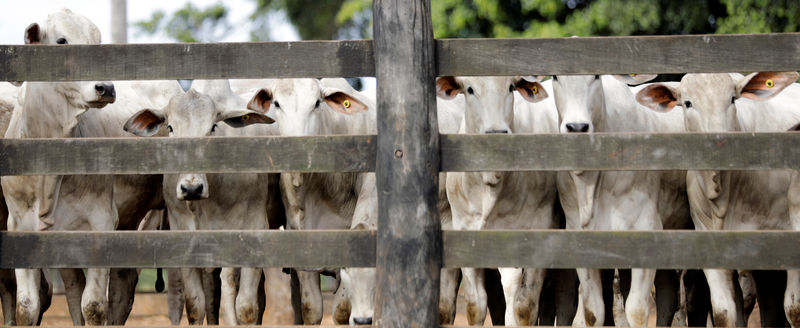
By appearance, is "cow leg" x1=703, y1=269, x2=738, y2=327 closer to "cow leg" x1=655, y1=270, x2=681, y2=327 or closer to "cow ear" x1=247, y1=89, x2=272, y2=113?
"cow leg" x1=655, y1=270, x2=681, y2=327

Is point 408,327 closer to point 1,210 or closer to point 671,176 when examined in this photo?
point 671,176

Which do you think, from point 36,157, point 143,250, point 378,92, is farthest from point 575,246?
point 36,157

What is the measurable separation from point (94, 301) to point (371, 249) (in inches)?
124

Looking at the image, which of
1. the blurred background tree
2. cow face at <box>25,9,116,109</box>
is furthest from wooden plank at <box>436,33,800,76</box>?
the blurred background tree

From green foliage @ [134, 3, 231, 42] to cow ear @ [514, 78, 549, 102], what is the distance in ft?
53.8

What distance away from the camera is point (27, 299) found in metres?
6.37

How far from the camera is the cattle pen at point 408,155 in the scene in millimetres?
4309

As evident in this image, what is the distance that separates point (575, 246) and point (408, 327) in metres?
0.78

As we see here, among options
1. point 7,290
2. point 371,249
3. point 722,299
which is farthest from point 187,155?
point 7,290

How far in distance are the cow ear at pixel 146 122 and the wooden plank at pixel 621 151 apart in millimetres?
3117

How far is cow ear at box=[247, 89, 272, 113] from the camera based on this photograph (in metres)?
7.17

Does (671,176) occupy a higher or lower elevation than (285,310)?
higher

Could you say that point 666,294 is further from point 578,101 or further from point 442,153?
point 442,153

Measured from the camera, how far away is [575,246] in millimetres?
4320
